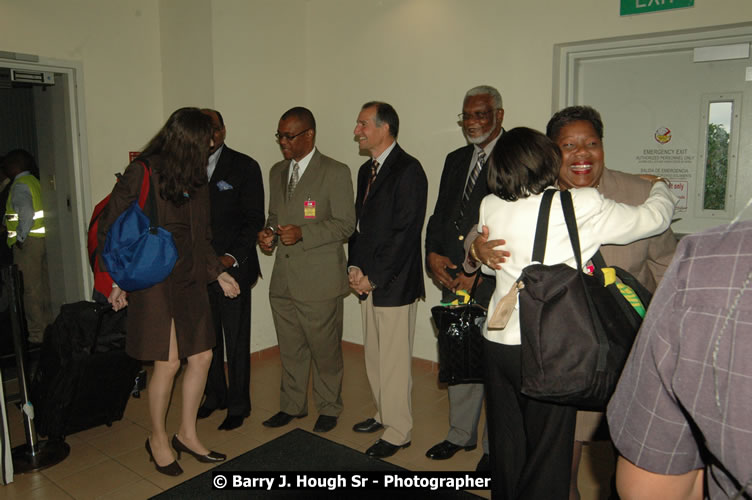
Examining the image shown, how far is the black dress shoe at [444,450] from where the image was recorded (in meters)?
3.06

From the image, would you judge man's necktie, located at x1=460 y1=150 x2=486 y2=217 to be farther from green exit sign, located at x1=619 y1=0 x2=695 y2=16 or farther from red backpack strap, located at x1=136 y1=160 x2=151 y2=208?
red backpack strap, located at x1=136 y1=160 x2=151 y2=208

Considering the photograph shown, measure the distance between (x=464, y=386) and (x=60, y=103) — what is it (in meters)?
3.61

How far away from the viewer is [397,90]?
4535 mm

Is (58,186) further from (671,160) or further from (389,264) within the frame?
(671,160)

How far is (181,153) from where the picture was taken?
2.65 meters

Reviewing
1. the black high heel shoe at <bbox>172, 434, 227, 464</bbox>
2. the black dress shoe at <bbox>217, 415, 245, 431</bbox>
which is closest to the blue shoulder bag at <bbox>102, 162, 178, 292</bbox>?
the black high heel shoe at <bbox>172, 434, 227, 464</bbox>

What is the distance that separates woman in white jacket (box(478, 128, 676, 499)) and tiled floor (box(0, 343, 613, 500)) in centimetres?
92

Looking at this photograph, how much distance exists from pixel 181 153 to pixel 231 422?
176 centimetres

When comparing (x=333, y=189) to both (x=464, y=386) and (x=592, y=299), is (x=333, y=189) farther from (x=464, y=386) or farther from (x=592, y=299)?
(x=592, y=299)

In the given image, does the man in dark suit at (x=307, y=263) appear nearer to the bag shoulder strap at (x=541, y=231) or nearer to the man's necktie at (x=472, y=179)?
the man's necktie at (x=472, y=179)

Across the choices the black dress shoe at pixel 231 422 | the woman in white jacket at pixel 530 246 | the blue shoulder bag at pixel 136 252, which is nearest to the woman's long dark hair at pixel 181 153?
the blue shoulder bag at pixel 136 252

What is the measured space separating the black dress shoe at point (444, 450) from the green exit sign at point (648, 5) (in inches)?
109

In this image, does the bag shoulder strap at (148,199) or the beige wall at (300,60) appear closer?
the bag shoulder strap at (148,199)

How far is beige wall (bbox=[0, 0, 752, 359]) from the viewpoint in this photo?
388 cm
